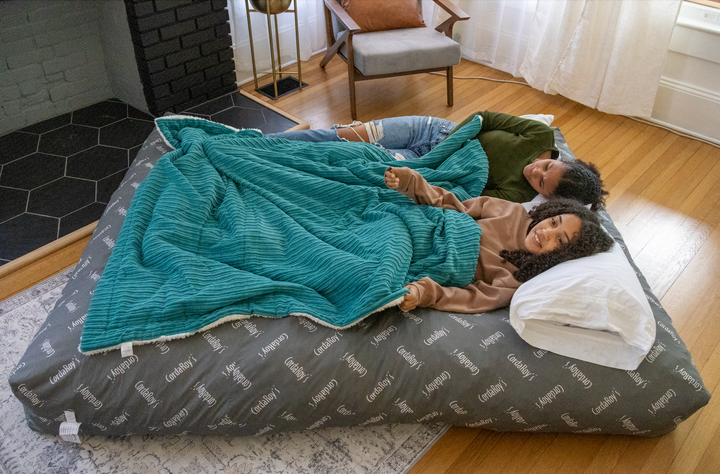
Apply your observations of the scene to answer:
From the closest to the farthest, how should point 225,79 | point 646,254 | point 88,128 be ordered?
point 646,254 → point 88,128 → point 225,79

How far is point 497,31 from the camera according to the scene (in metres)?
3.71

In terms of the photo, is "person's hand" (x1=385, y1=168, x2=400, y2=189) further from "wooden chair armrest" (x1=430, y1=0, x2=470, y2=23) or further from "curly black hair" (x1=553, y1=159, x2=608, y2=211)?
"wooden chair armrest" (x1=430, y1=0, x2=470, y2=23)

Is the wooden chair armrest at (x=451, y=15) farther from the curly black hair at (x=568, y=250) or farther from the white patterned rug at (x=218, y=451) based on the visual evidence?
the white patterned rug at (x=218, y=451)

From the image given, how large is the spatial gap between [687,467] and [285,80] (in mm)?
3083

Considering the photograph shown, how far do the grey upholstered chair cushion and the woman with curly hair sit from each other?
1356mm


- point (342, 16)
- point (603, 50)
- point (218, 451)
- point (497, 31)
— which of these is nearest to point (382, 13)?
point (342, 16)

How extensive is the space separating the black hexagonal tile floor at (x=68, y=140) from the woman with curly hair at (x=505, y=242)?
193 centimetres

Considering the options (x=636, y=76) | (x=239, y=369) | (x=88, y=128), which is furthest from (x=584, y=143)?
(x=88, y=128)

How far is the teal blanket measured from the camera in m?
1.55

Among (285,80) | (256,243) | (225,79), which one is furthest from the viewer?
(285,80)

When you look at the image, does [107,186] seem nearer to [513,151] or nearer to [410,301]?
[410,301]

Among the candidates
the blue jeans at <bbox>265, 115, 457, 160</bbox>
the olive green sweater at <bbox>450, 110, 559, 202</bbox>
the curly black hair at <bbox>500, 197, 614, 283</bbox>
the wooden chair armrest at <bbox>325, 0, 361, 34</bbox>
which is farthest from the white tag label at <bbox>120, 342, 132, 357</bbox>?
the wooden chair armrest at <bbox>325, 0, 361, 34</bbox>

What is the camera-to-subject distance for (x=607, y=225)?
2.05m

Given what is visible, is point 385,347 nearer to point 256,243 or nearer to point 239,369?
point 239,369
